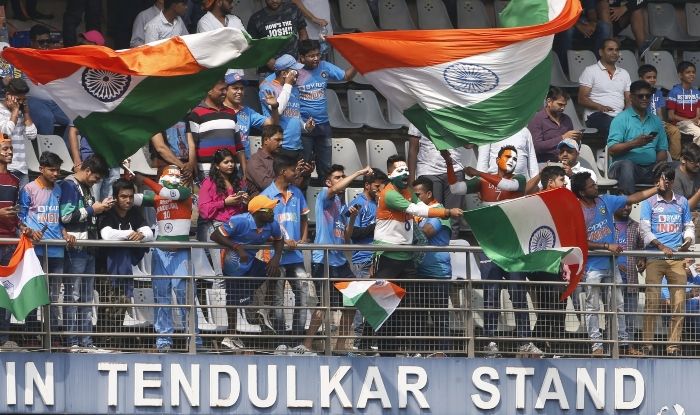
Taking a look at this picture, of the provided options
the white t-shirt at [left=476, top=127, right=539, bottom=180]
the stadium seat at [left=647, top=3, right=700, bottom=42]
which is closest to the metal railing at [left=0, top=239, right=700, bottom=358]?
the white t-shirt at [left=476, top=127, right=539, bottom=180]

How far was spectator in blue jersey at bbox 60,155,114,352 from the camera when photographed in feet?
60.1

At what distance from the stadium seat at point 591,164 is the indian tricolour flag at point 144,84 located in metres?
5.46

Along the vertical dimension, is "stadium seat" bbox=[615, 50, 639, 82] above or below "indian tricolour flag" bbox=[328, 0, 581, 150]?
above

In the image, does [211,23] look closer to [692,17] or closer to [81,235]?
[81,235]

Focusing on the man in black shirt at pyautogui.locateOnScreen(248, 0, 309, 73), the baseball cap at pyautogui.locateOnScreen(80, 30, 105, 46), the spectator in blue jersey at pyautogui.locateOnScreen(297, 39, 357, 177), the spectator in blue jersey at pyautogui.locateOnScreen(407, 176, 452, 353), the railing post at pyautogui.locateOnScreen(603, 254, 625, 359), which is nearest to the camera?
the spectator in blue jersey at pyautogui.locateOnScreen(407, 176, 452, 353)

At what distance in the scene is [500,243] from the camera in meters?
18.7

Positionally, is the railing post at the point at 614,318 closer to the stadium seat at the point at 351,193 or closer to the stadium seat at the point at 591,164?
the stadium seat at the point at 351,193

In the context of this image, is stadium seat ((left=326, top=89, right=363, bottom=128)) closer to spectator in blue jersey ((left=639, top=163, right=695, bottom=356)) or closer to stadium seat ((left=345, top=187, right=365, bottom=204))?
stadium seat ((left=345, top=187, right=365, bottom=204))

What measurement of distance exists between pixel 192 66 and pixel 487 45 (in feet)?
8.70

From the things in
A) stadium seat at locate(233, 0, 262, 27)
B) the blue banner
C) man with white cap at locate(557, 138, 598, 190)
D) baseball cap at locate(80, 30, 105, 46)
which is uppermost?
stadium seat at locate(233, 0, 262, 27)

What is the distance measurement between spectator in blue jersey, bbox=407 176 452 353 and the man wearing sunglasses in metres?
3.31

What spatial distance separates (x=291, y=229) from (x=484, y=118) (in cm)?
199

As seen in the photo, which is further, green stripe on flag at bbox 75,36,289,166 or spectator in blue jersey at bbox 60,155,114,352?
green stripe on flag at bbox 75,36,289,166

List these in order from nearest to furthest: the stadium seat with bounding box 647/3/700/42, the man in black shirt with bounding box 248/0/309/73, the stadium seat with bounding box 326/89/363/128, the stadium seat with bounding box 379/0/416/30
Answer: the man in black shirt with bounding box 248/0/309/73 → the stadium seat with bounding box 326/89/363/128 → the stadium seat with bounding box 379/0/416/30 → the stadium seat with bounding box 647/3/700/42
